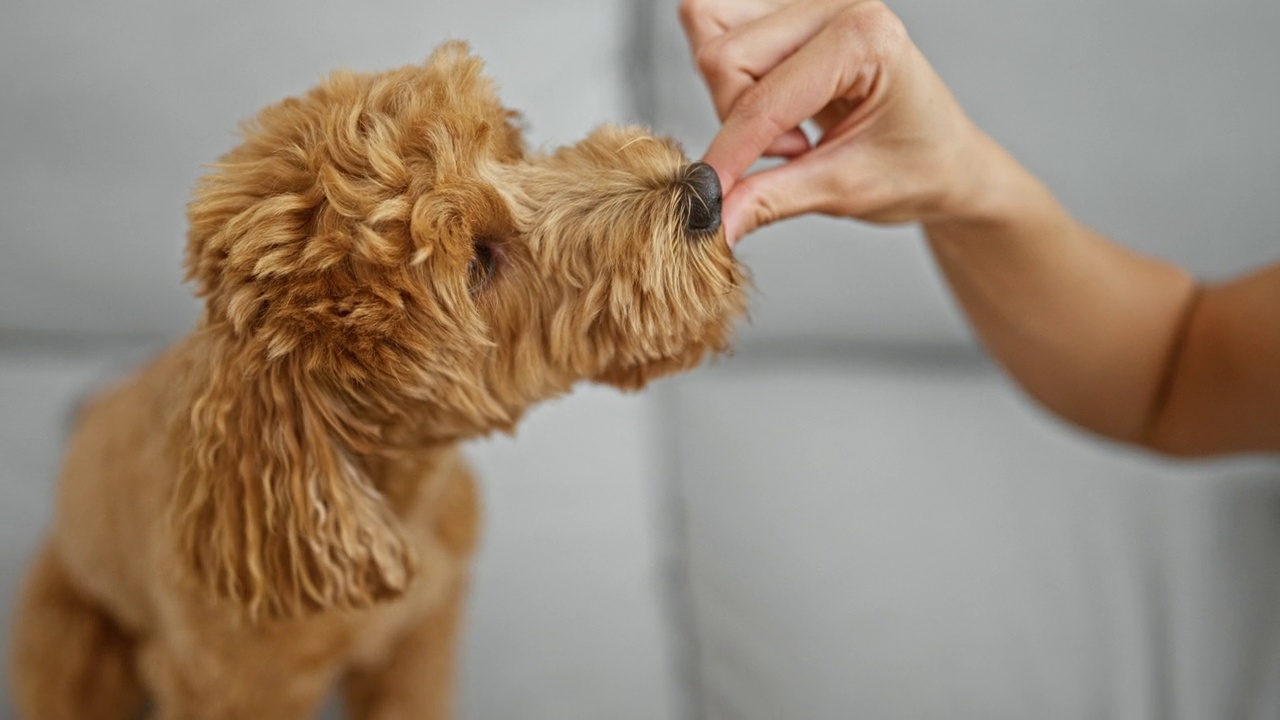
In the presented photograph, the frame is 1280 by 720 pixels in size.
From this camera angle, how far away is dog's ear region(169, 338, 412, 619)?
751mm

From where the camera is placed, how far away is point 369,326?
715mm

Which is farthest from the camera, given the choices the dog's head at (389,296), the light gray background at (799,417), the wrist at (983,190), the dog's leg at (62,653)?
the light gray background at (799,417)

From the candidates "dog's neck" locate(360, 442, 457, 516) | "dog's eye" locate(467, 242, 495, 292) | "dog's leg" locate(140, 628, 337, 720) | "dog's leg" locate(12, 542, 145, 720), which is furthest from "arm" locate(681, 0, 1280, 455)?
"dog's leg" locate(12, 542, 145, 720)

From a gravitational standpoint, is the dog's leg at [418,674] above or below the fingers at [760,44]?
below

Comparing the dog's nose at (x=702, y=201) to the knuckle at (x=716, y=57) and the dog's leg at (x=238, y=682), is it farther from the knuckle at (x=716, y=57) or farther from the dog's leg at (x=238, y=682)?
the dog's leg at (x=238, y=682)

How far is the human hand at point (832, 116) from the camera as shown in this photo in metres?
0.72

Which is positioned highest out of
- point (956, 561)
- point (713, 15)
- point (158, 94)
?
point (158, 94)

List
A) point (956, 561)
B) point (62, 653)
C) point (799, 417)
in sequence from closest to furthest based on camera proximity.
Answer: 1. point (62, 653)
2. point (956, 561)
3. point (799, 417)

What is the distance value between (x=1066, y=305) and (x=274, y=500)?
30.5 inches

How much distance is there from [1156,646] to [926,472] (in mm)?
→ 346

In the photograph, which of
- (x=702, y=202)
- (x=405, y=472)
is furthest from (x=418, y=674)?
(x=702, y=202)

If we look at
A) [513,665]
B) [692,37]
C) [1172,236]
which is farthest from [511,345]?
[1172,236]

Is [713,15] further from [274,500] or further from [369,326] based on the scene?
[274,500]

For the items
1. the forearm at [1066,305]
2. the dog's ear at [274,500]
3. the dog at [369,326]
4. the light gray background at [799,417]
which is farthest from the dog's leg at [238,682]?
the forearm at [1066,305]
